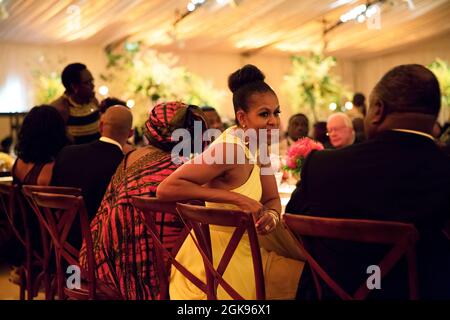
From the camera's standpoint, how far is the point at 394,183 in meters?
1.54

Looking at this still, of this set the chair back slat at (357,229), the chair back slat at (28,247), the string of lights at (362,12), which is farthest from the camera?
the string of lights at (362,12)

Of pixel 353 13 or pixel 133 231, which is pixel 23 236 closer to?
pixel 133 231

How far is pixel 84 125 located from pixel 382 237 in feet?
11.5

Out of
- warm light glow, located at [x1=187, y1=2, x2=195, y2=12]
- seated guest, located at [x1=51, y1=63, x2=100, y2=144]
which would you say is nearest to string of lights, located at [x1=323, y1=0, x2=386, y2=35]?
warm light glow, located at [x1=187, y1=2, x2=195, y2=12]

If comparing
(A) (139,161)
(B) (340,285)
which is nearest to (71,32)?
(A) (139,161)

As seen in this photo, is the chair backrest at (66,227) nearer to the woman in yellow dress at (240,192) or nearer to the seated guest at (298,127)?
the woman in yellow dress at (240,192)

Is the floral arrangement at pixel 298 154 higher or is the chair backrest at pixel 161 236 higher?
the floral arrangement at pixel 298 154

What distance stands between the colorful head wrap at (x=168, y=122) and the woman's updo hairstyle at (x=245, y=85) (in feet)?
0.62

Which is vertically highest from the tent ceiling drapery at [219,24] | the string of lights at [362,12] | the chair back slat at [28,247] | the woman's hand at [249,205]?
the string of lights at [362,12]

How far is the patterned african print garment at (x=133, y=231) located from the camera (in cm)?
242

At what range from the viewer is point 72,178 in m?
3.06

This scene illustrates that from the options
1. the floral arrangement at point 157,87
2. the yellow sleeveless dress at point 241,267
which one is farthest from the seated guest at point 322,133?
the yellow sleeveless dress at point 241,267

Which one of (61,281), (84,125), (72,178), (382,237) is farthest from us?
(84,125)

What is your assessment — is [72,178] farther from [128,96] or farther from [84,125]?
[128,96]
